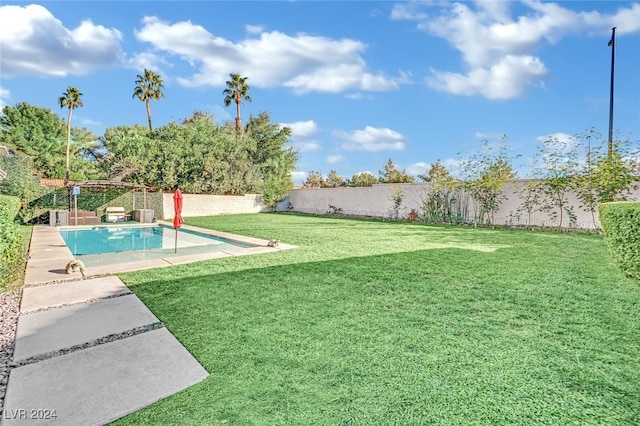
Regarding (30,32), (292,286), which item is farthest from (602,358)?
(30,32)

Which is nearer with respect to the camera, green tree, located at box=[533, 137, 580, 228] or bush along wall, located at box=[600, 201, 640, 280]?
bush along wall, located at box=[600, 201, 640, 280]

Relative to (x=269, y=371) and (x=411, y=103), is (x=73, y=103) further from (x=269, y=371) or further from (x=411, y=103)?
(x=269, y=371)

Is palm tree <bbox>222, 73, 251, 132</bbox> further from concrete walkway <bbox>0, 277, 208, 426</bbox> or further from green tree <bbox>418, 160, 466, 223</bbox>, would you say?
concrete walkway <bbox>0, 277, 208, 426</bbox>

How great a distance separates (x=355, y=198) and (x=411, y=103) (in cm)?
683

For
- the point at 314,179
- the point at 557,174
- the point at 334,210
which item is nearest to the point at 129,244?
the point at 334,210

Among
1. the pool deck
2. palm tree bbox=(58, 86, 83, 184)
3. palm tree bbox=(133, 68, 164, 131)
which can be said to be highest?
palm tree bbox=(133, 68, 164, 131)

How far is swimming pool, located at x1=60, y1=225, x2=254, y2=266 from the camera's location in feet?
25.6

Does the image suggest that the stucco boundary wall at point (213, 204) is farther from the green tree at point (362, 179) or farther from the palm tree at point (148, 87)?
the palm tree at point (148, 87)

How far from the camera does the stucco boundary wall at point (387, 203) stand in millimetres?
11970

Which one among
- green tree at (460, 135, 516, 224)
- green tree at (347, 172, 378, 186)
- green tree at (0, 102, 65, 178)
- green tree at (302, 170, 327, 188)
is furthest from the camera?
green tree at (302, 170, 327, 188)

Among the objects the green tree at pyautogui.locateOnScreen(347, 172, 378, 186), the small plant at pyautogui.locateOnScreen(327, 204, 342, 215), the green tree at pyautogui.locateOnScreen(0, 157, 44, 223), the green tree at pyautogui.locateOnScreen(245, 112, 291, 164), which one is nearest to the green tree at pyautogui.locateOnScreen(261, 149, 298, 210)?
the green tree at pyautogui.locateOnScreen(245, 112, 291, 164)

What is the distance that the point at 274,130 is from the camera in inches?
1124

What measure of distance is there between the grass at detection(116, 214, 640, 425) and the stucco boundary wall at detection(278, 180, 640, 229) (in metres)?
7.91

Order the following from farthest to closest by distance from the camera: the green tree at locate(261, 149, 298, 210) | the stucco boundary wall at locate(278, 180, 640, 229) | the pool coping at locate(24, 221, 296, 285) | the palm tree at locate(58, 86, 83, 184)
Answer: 1. the green tree at locate(261, 149, 298, 210)
2. the palm tree at locate(58, 86, 83, 184)
3. the stucco boundary wall at locate(278, 180, 640, 229)
4. the pool coping at locate(24, 221, 296, 285)
